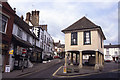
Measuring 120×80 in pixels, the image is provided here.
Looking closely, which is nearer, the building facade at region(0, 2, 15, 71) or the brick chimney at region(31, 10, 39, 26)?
the building facade at region(0, 2, 15, 71)

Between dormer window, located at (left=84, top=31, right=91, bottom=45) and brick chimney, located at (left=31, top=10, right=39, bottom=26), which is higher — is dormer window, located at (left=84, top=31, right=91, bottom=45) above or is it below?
below

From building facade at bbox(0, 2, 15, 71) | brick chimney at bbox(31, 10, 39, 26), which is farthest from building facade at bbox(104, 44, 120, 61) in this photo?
building facade at bbox(0, 2, 15, 71)

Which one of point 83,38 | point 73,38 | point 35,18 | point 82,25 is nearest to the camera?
point 83,38

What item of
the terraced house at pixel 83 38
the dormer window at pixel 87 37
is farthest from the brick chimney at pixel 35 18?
the dormer window at pixel 87 37

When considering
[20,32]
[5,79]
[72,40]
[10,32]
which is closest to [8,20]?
[10,32]

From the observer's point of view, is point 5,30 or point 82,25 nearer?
point 5,30

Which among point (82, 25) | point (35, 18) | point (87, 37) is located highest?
point (35, 18)

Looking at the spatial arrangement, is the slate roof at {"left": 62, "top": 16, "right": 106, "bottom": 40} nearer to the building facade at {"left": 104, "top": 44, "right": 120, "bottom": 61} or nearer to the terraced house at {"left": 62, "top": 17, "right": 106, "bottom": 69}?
the terraced house at {"left": 62, "top": 17, "right": 106, "bottom": 69}

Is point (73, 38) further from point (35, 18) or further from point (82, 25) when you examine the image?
point (35, 18)

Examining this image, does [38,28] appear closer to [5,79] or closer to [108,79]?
[5,79]

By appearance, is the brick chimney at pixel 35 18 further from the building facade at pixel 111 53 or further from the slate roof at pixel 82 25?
the building facade at pixel 111 53

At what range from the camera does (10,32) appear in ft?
52.9

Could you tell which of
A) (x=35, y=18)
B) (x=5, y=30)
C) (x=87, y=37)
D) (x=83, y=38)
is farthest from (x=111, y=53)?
(x=5, y=30)

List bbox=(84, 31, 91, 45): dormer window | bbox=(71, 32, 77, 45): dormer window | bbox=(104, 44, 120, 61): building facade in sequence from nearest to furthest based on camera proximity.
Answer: bbox=(84, 31, 91, 45): dormer window → bbox=(71, 32, 77, 45): dormer window → bbox=(104, 44, 120, 61): building facade
